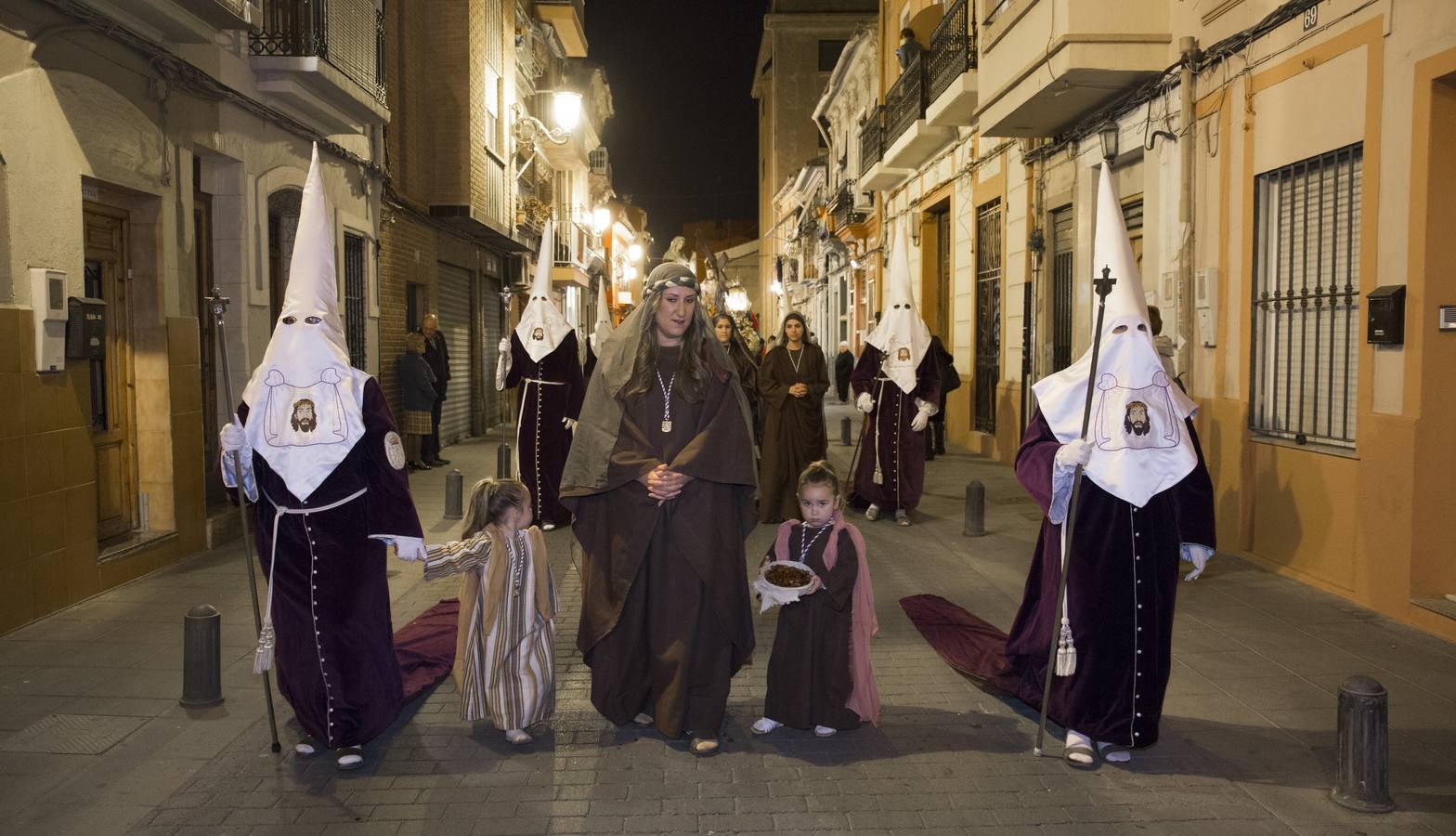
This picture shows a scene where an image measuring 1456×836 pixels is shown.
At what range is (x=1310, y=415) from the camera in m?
7.97

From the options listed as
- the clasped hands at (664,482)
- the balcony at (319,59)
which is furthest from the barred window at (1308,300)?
the balcony at (319,59)

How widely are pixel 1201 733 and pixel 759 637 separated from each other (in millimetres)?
2505

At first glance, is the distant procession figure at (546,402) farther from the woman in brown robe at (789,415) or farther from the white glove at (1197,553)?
the white glove at (1197,553)

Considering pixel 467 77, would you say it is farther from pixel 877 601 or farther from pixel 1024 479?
pixel 1024 479

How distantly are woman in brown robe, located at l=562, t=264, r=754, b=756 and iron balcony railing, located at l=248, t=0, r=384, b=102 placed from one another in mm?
7008

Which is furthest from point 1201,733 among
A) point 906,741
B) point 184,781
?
point 184,781

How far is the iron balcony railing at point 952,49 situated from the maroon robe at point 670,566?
11238mm

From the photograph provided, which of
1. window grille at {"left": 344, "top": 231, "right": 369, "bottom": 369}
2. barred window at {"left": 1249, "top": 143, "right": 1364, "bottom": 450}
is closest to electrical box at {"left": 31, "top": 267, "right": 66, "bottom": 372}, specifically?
window grille at {"left": 344, "top": 231, "right": 369, "bottom": 369}

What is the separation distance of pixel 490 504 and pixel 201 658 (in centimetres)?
167

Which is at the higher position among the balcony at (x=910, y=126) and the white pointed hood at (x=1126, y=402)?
the balcony at (x=910, y=126)

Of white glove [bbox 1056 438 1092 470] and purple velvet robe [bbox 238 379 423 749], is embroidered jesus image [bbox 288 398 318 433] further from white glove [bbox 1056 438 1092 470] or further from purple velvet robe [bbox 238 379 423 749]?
white glove [bbox 1056 438 1092 470]

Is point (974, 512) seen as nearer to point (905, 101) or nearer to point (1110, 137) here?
point (1110, 137)

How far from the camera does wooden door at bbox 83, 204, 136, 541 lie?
8.02 m

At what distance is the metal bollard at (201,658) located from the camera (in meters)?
5.28
